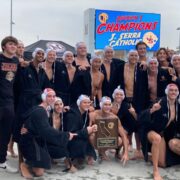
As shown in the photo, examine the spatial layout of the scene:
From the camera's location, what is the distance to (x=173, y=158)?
5.50 m

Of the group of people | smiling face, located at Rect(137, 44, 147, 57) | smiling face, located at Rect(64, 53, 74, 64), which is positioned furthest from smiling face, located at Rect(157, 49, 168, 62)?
smiling face, located at Rect(64, 53, 74, 64)

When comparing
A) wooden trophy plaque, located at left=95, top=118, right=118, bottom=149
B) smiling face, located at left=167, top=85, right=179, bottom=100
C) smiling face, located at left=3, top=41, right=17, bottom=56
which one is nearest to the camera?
smiling face, located at left=3, top=41, right=17, bottom=56

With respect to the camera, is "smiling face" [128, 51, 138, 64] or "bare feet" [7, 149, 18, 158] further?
"smiling face" [128, 51, 138, 64]

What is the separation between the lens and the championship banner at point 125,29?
21.3m

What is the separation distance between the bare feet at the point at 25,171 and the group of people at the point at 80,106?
19mm

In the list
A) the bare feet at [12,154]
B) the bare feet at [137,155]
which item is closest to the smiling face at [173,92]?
the bare feet at [137,155]

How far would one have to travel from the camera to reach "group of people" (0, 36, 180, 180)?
4969mm

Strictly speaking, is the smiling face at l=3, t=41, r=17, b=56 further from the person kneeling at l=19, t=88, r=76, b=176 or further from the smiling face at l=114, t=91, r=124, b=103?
the smiling face at l=114, t=91, r=124, b=103

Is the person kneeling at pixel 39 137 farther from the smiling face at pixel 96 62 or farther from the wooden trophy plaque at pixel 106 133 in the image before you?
the smiling face at pixel 96 62

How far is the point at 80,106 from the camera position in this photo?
18.3 feet

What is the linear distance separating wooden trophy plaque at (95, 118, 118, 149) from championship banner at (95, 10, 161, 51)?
51.4ft

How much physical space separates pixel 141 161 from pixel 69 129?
141 cm

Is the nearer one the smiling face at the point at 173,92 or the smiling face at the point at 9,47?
the smiling face at the point at 9,47

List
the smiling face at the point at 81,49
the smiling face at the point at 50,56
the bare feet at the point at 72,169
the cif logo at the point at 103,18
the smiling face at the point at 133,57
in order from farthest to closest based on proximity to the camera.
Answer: the cif logo at the point at 103,18
the smiling face at the point at 81,49
the smiling face at the point at 133,57
the smiling face at the point at 50,56
the bare feet at the point at 72,169
